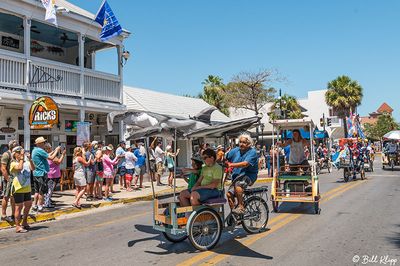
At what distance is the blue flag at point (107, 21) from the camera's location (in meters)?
15.1

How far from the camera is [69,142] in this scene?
59.1 feet

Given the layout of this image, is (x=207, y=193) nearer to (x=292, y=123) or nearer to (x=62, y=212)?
(x=292, y=123)

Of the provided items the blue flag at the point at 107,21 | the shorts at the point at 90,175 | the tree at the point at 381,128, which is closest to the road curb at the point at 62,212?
the shorts at the point at 90,175

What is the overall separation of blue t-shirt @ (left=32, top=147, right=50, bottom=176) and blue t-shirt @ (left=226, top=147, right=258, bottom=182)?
5.25 m

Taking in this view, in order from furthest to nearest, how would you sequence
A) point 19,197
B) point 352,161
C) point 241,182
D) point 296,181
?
point 352,161
point 296,181
point 19,197
point 241,182

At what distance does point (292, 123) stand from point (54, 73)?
31.9 ft

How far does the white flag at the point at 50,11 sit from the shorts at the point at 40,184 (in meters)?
6.18

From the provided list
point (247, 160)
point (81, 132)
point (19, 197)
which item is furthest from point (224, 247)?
point (81, 132)

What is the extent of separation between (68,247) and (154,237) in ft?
5.19

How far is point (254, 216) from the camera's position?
7.32 meters

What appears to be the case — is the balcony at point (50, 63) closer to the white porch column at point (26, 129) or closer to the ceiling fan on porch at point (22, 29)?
the ceiling fan on porch at point (22, 29)

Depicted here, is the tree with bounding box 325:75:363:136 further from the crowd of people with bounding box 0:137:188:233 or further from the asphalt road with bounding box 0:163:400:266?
the asphalt road with bounding box 0:163:400:266

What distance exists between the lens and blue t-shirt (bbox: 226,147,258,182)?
23.8 ft

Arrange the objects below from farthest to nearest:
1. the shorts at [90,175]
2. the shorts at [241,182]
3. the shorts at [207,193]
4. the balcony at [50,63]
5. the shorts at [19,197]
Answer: the balcony at [50,63] < the shorts at [90,175] < the shorts at [19,197] < the shorts at [241,182] < the shorts at [207,193]
